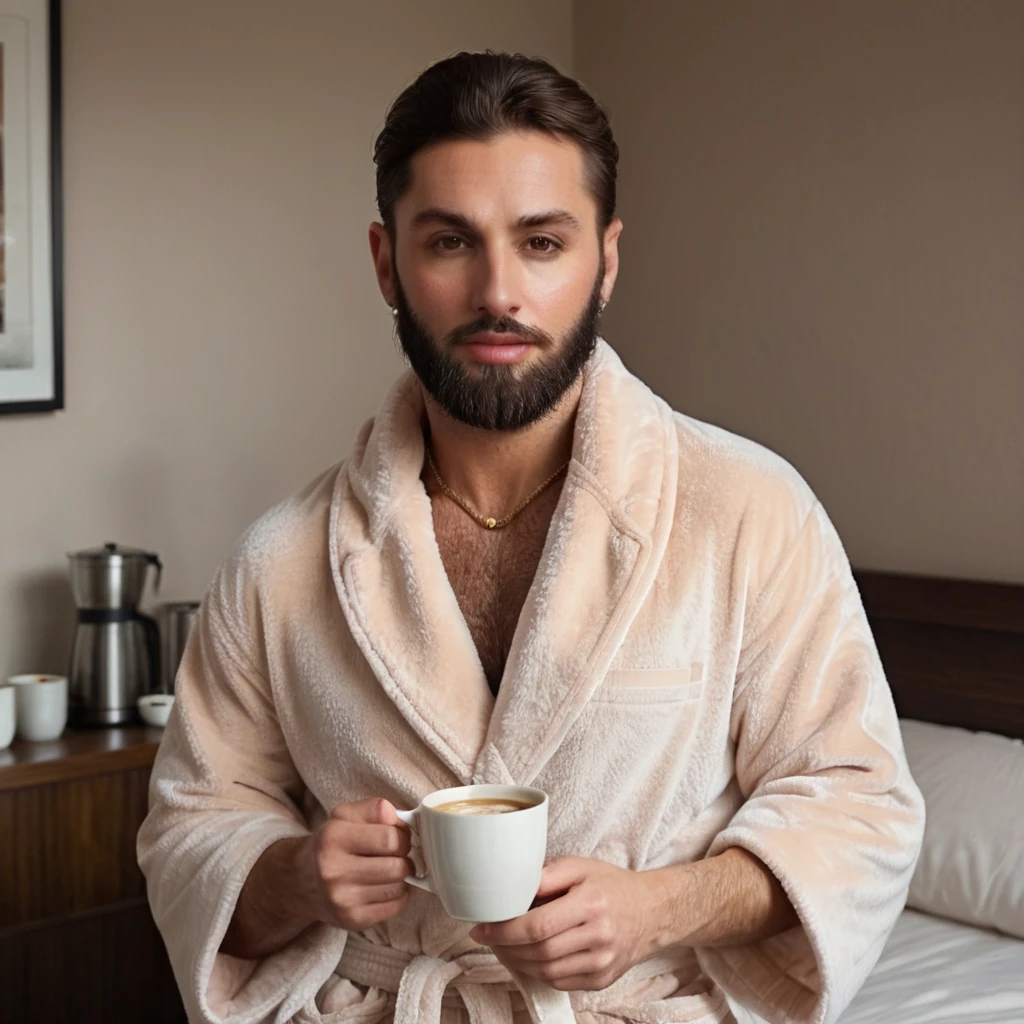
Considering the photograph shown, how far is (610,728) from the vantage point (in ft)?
4.84

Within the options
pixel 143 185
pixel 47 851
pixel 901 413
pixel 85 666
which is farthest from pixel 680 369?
pixel 47 851

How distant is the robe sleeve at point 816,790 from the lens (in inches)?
55.1

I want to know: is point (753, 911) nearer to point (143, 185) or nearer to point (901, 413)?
point (901, 413)

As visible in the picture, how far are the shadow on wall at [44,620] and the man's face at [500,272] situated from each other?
5.20 ft

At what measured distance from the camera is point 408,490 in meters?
1.64

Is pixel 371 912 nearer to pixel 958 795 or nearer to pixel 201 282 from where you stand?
pixel 958 795

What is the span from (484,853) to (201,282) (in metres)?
2.20

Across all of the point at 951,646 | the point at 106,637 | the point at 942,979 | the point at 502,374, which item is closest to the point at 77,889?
the point at 106,637

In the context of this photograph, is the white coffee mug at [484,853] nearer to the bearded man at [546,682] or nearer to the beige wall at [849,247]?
the bearded man at [546,682]

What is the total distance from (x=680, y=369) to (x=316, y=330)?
814mm

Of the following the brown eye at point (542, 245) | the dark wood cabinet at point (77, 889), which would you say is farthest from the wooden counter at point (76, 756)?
the brown eye at point (542, 245)

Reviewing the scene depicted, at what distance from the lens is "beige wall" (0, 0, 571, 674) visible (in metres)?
2.92

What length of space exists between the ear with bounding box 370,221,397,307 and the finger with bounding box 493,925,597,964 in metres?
0.72

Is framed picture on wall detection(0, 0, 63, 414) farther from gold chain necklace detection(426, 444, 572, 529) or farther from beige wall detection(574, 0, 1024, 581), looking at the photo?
gold chain necklace detection(426, 444, 572, 529)
